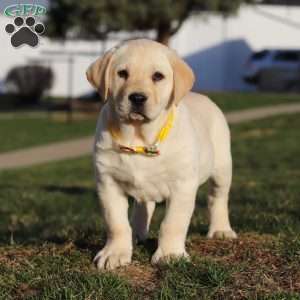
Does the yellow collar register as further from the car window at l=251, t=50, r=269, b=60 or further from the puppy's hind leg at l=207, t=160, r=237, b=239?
the car window at l=251, t=50, r=269, b=60

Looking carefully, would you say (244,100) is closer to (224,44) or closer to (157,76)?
(224,44)

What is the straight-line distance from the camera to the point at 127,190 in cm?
445

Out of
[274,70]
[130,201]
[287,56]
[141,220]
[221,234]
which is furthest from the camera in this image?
[287,56]

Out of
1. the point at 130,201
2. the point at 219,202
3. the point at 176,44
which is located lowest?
the point at 176,44

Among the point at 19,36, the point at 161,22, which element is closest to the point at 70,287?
the point at 19,36

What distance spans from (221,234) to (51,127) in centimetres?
1754

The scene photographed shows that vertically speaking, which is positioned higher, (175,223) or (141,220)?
(175,223)

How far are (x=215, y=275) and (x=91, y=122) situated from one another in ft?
65.7

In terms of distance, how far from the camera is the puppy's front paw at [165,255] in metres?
4.39

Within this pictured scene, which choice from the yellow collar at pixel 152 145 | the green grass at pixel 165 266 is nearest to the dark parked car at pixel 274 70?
the green grass at pixel 165 266

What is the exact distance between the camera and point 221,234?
5.32 metres

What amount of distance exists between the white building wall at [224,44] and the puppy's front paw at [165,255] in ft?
109

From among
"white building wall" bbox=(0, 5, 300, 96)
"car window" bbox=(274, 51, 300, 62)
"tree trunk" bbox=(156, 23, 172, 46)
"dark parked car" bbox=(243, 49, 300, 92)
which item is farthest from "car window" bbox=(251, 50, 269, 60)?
"tree trunk" bbox=(156, 23, 172, 46)

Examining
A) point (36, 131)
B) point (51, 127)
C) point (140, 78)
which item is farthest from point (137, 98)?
point (51, 127)
